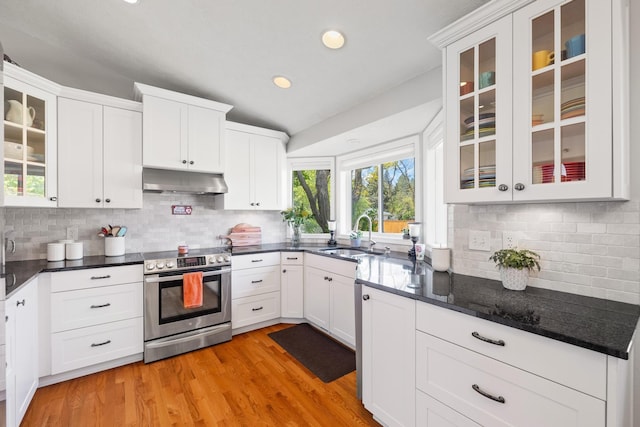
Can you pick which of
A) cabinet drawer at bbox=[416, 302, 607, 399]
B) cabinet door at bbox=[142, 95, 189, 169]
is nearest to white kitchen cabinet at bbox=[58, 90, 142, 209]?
cabinet door at bbox=[142, 95, 189, 169]

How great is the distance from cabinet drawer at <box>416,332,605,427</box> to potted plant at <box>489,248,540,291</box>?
55cm

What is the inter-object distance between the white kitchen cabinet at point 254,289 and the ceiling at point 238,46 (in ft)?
5.80

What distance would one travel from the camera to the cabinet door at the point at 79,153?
2475 millimetres

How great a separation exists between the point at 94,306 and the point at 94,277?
0.24 metres

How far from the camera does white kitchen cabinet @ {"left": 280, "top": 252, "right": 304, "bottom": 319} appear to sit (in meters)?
3.33

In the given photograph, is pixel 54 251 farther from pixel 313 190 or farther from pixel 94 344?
pixel 313 190

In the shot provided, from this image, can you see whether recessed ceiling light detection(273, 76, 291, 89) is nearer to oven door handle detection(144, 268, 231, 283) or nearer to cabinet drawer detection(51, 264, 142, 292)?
oven door handle detection(144, 268, 231, 283)

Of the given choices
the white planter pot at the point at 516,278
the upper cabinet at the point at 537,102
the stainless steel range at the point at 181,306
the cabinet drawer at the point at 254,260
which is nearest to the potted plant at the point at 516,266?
the white planter pot at the point at 516,278

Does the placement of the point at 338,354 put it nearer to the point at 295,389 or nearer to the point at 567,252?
the point at 295,389

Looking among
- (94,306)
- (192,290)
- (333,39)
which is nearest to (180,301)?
(192,290)

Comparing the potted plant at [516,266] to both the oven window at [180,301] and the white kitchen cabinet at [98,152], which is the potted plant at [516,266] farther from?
the white kitchen cabinet at [98,152]

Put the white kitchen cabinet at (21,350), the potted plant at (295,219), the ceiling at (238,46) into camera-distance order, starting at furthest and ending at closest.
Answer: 1. the potted plant at (295,219)
2. the ceiling at (238,46)
3. the white kitchen cabinet at (21,350)

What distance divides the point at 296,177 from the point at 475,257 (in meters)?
2.80

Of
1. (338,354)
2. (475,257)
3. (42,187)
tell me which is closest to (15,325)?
(42,187)
